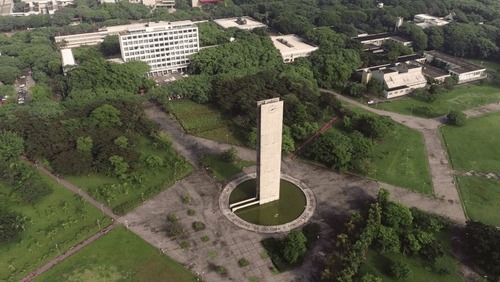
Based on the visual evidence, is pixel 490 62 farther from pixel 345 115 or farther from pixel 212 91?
pixel 212 91

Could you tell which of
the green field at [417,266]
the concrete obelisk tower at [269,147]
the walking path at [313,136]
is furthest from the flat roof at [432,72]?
the concrete obelisk tower at [269,147]

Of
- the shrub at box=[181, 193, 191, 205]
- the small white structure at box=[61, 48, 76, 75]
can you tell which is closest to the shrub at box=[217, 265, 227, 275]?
the shrub at box=[181, 193, 191, 205]

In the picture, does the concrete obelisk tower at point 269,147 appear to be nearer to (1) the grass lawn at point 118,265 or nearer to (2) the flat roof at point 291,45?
(1) the grass lawn at point 118,265

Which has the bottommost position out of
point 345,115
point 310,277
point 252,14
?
point 310,277

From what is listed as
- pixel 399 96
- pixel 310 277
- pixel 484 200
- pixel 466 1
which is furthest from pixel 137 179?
pixel 466 1

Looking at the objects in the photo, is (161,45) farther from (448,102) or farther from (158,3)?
(158,3)

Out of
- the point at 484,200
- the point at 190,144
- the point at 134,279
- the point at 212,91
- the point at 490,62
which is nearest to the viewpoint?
the point at 134,279

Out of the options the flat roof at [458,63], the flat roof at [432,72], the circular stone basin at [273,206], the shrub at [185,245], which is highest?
the flat roof at [458,63]

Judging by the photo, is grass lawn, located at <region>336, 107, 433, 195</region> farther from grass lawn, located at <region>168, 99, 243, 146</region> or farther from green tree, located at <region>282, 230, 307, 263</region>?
grass lawn, located at <region>168, 99, 243, 146</region>
